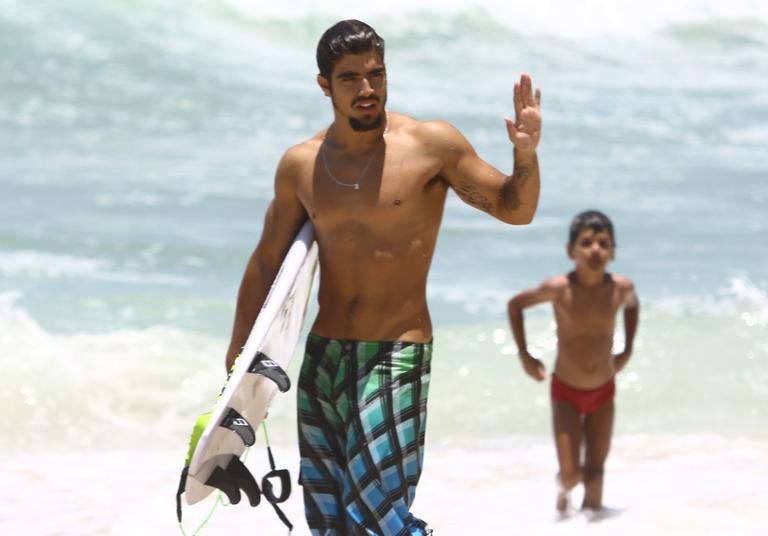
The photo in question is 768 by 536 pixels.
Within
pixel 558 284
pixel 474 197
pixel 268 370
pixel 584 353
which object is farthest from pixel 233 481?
pixel 558 284

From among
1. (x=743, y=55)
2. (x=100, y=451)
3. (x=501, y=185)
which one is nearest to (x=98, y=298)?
(x=100, y=451)

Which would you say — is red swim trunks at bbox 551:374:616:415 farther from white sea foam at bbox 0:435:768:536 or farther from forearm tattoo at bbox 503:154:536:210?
forearm tattoo at bbox 503:154:536:210

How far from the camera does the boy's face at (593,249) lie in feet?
21.4

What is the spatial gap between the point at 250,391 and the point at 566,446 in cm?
292

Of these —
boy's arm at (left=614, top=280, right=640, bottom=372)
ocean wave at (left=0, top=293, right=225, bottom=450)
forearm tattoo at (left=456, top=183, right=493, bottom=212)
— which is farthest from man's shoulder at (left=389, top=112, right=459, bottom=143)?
ocean wave at (left=0, top=293, right=225, bottom=450)

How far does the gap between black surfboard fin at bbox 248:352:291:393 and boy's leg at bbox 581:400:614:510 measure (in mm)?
2931

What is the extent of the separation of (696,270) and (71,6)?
43.8ft

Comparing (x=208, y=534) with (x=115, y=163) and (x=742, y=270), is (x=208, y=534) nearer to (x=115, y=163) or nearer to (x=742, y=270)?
(x=742, y=270)

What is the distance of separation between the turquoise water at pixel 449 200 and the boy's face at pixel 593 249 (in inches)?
96.9

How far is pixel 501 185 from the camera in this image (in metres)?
3.85

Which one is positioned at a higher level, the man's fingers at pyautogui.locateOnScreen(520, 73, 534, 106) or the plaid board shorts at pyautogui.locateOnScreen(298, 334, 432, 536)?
the man's fingers at pyautogui.locateOnScreen(520, 73, 534, 106)

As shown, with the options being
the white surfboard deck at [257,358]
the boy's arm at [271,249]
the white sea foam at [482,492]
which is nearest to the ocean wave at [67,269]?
the white sea foam at [482,492]

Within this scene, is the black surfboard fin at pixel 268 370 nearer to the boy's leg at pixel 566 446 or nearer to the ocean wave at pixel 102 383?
the boy's leg at pixel 566 446

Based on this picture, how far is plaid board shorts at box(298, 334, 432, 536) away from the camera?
377 centimetres
